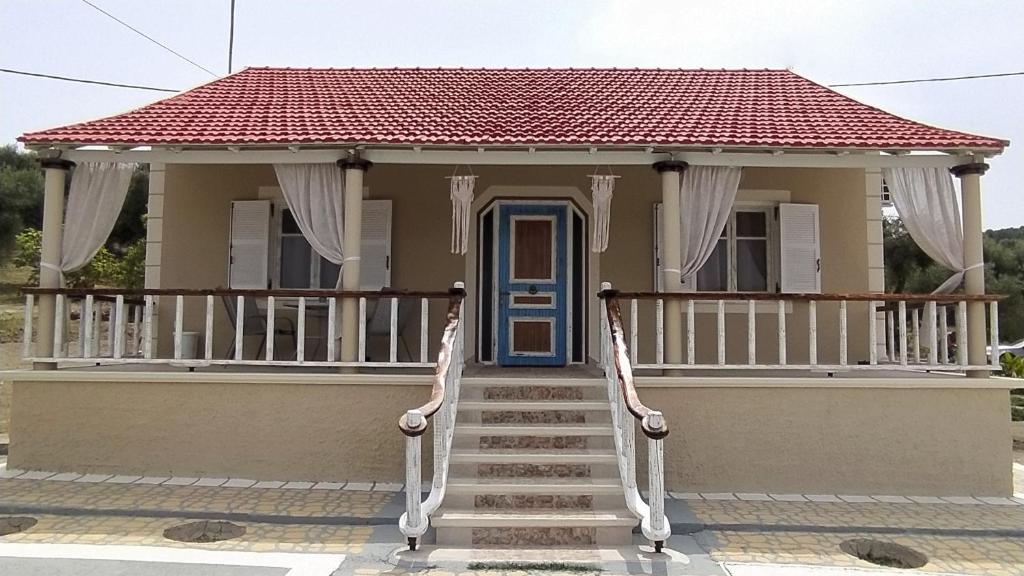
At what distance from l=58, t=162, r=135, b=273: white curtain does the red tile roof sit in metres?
0.40

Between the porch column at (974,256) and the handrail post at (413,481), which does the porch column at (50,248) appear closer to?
the handrail post at (413,481)

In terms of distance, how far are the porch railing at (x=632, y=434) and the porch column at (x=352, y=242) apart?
8.32 ft

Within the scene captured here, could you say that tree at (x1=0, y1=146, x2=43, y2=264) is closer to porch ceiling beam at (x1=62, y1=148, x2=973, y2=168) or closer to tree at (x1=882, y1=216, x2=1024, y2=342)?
porch ceiling beam at (x1=62, y1=148, x2=973, y2=168)

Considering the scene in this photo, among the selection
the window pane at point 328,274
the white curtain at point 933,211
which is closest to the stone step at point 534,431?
the window pane at point 328,274

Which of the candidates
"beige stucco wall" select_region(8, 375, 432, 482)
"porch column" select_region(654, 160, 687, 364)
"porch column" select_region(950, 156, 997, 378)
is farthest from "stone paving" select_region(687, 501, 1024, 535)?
"beige stucco wall" select_region(8, 375, 432, 482)

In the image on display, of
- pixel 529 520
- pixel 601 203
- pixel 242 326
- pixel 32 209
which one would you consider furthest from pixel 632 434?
pixel 32 209

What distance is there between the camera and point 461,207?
7641 mm

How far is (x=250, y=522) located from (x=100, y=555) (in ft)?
3.57

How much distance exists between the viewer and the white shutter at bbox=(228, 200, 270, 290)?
852cm

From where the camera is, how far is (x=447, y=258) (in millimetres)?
8695

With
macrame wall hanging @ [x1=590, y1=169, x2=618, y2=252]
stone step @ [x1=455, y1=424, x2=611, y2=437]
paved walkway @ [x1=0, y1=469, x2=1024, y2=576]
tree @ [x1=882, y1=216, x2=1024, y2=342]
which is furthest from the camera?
tree @ [x1=882, y1=216, x2=1024, y2=342]

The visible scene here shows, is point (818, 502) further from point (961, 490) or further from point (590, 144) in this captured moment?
point (590, 144)

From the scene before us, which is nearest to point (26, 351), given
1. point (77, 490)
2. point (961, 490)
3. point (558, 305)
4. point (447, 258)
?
point (77, 490)

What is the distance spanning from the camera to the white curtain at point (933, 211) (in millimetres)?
6988
